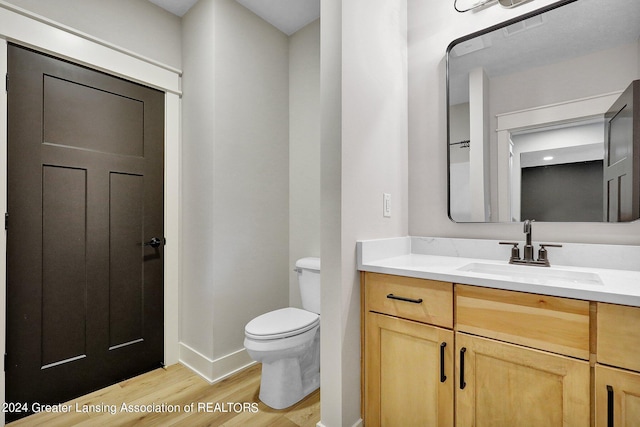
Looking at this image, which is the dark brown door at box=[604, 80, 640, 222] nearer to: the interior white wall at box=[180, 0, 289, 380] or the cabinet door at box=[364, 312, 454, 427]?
the cabinet door at box=[364, 312, 454, 427]

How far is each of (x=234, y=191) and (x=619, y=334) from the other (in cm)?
200

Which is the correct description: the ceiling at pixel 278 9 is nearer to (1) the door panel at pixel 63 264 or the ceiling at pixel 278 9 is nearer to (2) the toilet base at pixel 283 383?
(1) the door panel at pixel 63 264

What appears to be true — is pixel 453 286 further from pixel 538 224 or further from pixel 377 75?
pixel 377 75

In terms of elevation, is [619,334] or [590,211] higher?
[590,211]

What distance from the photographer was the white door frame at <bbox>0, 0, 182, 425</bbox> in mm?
1549

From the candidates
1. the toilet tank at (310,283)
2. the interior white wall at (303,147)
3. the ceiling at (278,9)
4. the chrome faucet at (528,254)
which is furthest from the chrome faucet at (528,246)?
the ceiling at (278,9)

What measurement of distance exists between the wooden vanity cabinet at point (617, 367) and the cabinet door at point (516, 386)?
0.11 feet

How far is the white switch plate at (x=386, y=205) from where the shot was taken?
1.57 meters

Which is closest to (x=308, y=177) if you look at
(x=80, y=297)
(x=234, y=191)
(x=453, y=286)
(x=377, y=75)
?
(x=234, y=191)

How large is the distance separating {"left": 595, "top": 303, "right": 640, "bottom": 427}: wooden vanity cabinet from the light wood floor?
1.24 meters

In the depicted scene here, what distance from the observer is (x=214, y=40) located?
2002 millimetres

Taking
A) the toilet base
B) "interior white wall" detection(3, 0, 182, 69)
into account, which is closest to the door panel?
"interior white wall" detection(3, 0, 182, 69)

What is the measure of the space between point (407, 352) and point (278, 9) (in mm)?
2405

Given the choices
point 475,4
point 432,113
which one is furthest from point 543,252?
point 475,4
